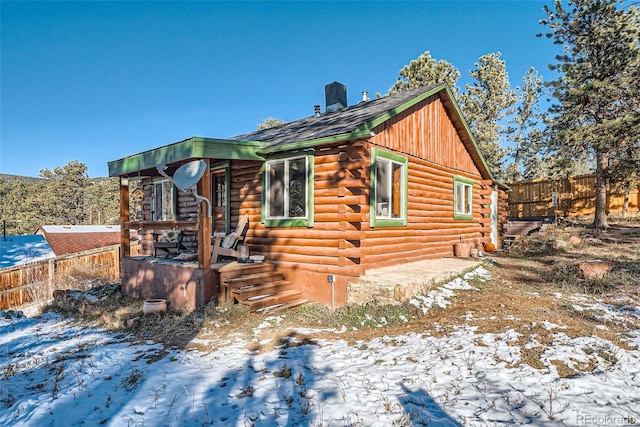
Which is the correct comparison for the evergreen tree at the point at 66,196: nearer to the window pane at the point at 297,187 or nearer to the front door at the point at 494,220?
the window pane at the point at 297,187

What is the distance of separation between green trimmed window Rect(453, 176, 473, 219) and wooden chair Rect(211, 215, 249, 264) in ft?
23.2

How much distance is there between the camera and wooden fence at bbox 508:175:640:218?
20.7 m

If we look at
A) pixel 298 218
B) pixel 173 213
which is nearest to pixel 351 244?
pixel 298 218

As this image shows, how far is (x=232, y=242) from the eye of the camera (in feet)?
28.2

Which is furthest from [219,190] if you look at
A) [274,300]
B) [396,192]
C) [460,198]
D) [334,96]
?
[460,198]

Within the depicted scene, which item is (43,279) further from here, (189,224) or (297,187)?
(297,187)

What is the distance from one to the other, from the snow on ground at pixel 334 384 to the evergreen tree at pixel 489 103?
22727 mm

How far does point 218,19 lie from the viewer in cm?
1722

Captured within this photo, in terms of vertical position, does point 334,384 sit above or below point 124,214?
below

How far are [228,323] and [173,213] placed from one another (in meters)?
6.44

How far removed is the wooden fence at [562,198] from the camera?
20672mm

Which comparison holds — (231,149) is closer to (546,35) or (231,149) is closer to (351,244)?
(351,244)

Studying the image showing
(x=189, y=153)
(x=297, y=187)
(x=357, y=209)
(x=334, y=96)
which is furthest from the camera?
(x=334, y=96)

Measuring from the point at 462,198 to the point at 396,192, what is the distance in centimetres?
466
